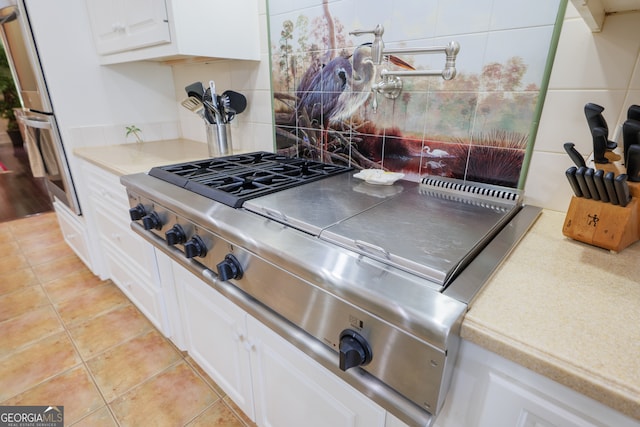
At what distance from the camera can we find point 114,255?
1.74 meters

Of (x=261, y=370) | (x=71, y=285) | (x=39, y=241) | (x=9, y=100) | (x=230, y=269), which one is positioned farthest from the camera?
(x=9, y=100)

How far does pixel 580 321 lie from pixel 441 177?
2.11 ft

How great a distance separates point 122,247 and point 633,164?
1906mm

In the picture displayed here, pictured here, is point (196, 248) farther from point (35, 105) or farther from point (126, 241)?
point (35, 105)

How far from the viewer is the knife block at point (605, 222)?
2.17 ft

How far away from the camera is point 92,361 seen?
150 cm

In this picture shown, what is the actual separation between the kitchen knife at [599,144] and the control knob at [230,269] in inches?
33.2

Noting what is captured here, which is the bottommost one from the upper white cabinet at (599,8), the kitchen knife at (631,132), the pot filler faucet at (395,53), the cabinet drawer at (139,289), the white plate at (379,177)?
the cabinet drawer at (139,289)

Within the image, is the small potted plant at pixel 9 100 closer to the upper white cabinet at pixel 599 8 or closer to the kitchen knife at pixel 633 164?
the upper white cabinet at pixel 599 8

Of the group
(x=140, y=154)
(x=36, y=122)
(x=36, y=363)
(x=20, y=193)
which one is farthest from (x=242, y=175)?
(x=20, y=193)

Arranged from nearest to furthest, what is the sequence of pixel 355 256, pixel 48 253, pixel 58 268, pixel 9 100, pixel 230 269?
pixel 355 256 < pixel 230 269 < pixel 58 268 < pixel 48 253 < pixel 9 100

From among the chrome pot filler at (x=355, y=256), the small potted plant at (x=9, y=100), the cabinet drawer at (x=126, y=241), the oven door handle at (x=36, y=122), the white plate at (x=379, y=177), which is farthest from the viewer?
the small potted plant at (x=9, y=100)
